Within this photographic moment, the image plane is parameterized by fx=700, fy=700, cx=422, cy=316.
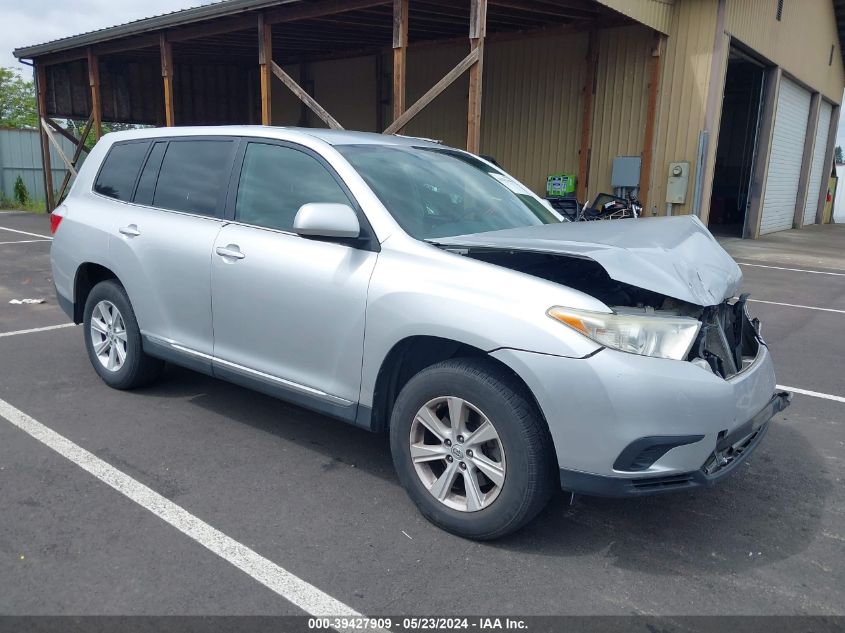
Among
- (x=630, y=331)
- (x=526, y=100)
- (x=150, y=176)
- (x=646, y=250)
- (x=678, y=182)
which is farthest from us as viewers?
(x=526, y=100)

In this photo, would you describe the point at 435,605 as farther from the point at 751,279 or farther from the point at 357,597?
the point at 751,279

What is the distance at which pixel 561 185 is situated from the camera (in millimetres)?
15562

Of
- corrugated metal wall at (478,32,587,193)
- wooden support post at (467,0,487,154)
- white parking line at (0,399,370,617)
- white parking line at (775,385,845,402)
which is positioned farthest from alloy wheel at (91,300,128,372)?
corrugated metal wall at (478,32,587,193)

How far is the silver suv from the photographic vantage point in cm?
274

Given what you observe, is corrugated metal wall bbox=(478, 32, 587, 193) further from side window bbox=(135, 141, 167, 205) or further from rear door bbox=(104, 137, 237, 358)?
rear door bbox=(104, 137, 237, 358)

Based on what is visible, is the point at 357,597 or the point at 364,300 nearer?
the point at 357,597

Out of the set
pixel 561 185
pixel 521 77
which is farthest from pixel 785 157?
pixel 521 77

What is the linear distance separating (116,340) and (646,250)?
3.64 metres

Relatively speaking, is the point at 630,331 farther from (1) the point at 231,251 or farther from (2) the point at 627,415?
(1) the point at 231,251

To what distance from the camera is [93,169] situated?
514 cm

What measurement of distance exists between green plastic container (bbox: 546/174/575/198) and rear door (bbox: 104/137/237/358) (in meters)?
11.9

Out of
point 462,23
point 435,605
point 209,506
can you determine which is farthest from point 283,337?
point 462,23

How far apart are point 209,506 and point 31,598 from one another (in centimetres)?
86

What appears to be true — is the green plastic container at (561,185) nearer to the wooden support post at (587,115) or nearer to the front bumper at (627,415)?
the wooden support post at (587,115)
